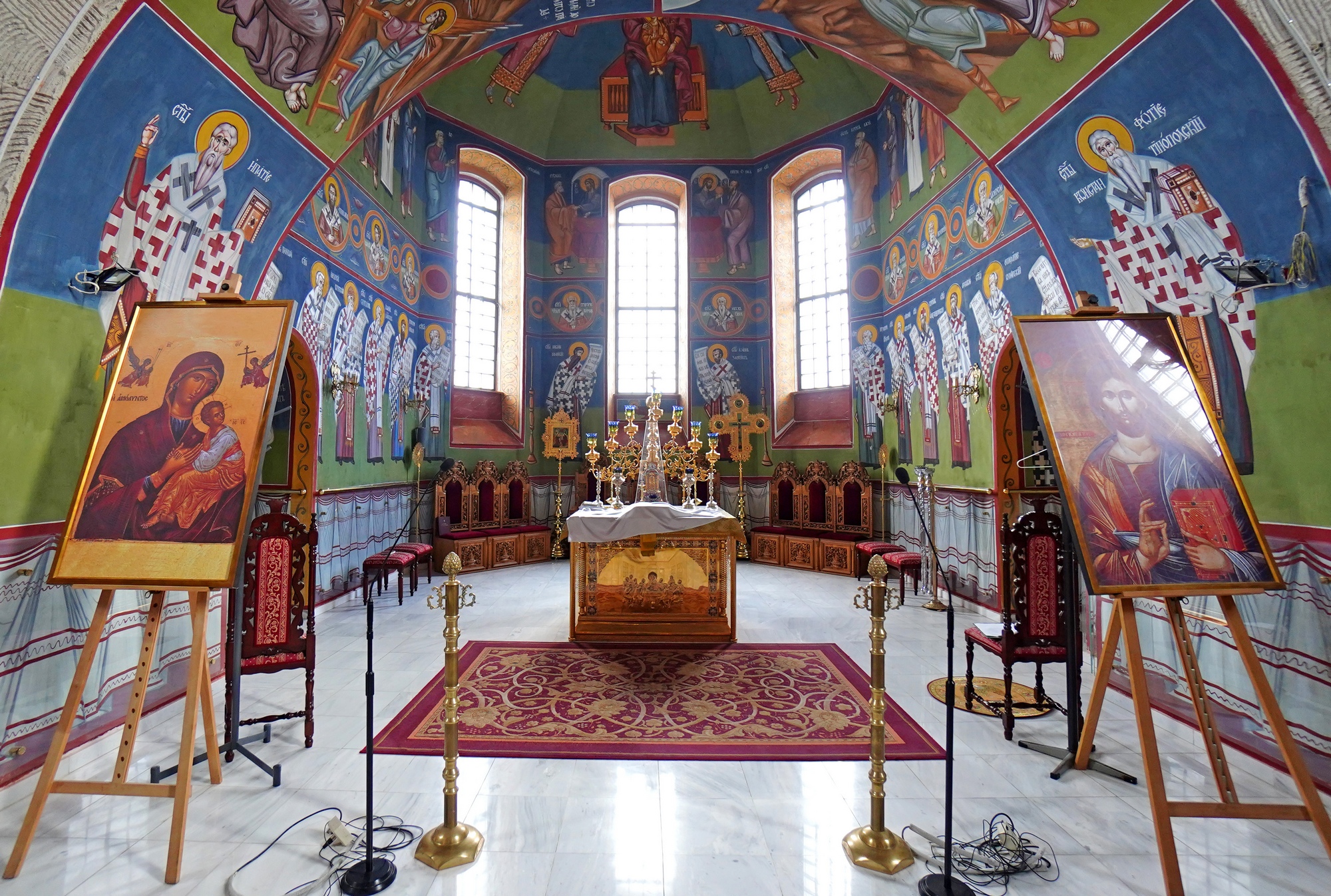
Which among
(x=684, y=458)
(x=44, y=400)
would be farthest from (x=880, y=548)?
(x=44, y=400)

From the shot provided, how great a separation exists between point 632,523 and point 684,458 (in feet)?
12.6

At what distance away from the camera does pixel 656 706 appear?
4.71m

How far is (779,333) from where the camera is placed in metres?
12.4

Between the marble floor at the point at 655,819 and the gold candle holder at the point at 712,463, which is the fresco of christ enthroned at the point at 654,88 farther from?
the marble floor at the point at 655,819

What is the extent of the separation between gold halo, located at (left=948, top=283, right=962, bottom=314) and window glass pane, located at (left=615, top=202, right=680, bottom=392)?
583 centimetres

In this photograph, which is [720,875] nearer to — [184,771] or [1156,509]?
[184,771]

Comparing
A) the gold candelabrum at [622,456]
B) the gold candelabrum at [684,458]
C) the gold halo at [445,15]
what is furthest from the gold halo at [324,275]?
the gold candelabrum at [684,458]

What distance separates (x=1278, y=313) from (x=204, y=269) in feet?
22.6

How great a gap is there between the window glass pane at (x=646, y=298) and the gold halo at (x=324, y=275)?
20.0 feet

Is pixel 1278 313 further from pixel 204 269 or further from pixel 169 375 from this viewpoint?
pixel 204 269

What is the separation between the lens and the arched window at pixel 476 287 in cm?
1191

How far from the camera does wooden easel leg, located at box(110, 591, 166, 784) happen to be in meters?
2.87

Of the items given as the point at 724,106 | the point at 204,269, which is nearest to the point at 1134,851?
the point at 204,269

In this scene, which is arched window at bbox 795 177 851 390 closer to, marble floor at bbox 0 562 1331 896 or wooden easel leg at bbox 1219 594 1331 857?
marble floor at bbox 0 562 1331 896
